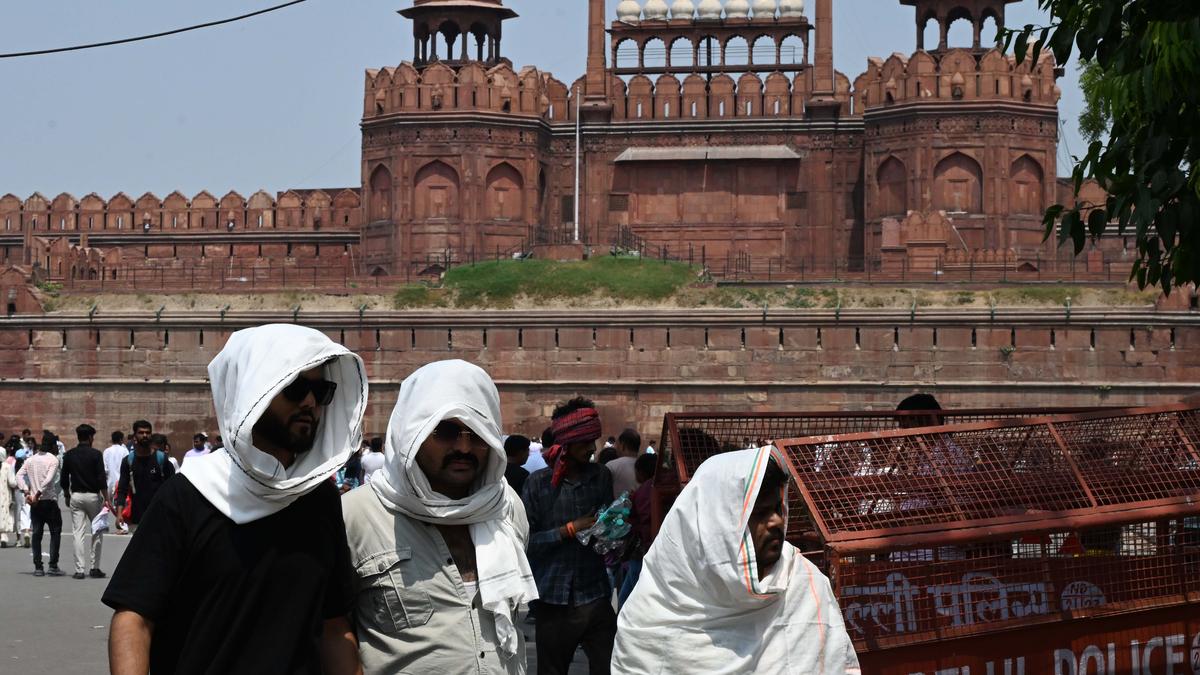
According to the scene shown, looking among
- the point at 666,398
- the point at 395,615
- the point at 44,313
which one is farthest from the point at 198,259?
the point at 395,615

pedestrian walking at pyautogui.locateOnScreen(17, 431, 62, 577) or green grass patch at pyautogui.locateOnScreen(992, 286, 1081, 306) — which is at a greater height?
green grass patch at pyautogui.locateOnScreen(992, 286, 1081, 306)

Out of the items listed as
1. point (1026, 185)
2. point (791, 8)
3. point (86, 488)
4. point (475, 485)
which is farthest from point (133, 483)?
point (791, 8)

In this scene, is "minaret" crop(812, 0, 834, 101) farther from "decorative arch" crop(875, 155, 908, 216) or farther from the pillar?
the pillar

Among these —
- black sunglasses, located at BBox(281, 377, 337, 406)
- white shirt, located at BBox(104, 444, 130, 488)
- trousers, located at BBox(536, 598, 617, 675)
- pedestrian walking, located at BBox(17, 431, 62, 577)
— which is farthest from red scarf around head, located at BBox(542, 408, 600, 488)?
white shirt, located at BBox(104, 444, 130, 488)

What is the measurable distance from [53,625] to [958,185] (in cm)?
2639

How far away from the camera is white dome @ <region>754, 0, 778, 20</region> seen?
3884cm

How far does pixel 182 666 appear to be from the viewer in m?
3.87

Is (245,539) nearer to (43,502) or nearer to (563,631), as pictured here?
(563,631)

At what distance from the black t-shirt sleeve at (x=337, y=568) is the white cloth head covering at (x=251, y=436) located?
0.11m

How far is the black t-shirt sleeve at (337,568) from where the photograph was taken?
4.07 meters

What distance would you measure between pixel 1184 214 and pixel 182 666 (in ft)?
15.0

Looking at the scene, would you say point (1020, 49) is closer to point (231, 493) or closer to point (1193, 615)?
point (1193, 615)

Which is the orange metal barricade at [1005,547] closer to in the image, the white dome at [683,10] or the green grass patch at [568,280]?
the green grass patch at [568,280]

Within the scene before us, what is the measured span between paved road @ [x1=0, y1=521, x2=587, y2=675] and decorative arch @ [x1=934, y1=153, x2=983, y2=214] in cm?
2281
